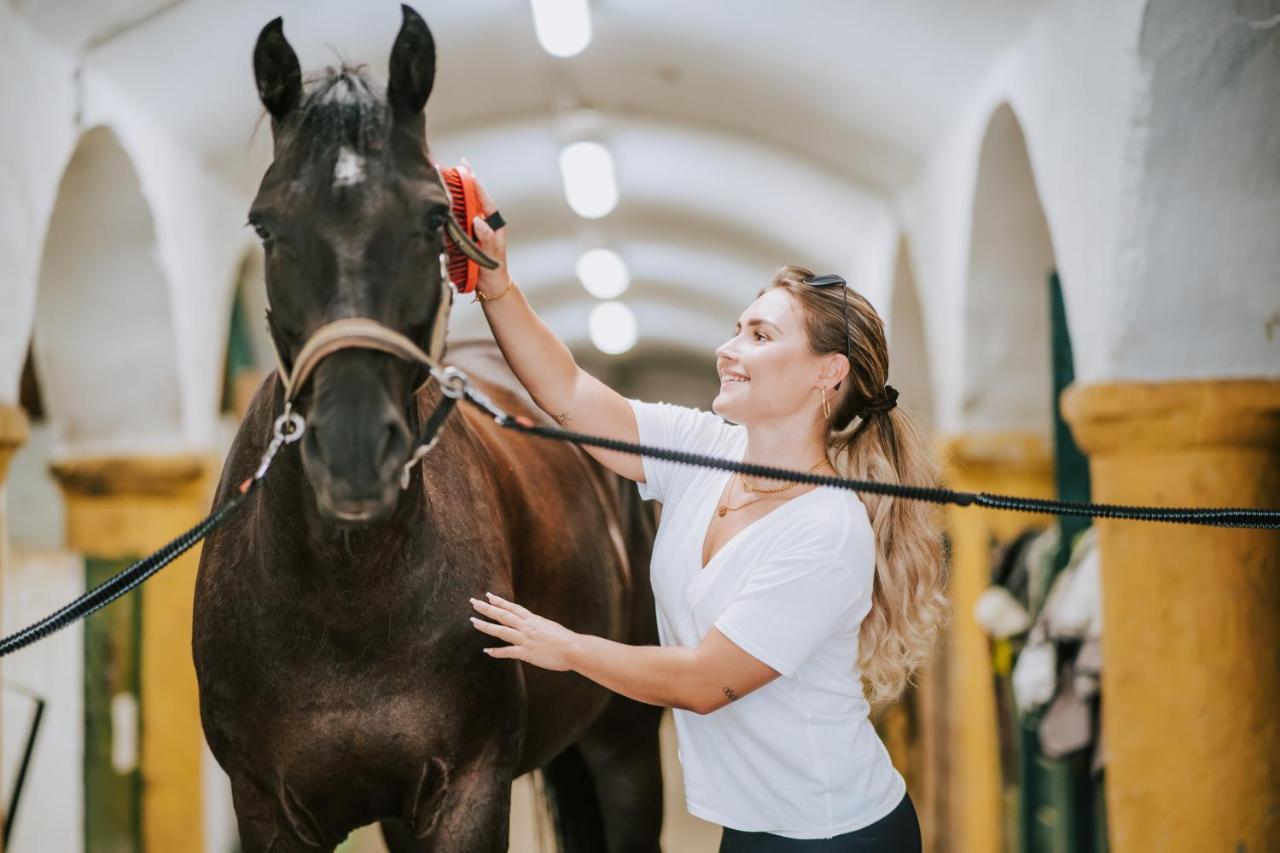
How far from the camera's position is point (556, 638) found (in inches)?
76.6

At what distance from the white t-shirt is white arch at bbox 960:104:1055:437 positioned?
11.8 feet

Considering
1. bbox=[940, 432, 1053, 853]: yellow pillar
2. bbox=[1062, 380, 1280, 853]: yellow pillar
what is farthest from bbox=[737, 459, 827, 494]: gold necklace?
bbox=[940, 432, 1053, 853]: yellow pillar

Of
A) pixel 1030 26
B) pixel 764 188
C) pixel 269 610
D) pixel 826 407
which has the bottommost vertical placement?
pixel 269 610

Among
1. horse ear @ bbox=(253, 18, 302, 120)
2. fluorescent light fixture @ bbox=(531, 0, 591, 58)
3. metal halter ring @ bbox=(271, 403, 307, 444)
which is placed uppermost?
fluorescent light fixture @ bbox=(531, 0, 591, 58)

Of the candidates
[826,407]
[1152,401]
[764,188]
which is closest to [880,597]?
[826,407]

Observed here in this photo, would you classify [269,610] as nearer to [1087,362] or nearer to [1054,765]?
[1087,362]

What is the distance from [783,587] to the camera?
6.57 ft

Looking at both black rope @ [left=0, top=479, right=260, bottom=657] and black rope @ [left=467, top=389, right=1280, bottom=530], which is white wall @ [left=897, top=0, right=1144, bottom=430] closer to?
black rope @ [left=467, top=389, right=1280, bottom=530]

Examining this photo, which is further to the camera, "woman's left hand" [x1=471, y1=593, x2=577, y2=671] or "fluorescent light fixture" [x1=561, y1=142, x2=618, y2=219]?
"fluorescent light fixture" [x1=561, y1=142, x2=618, y2=219]

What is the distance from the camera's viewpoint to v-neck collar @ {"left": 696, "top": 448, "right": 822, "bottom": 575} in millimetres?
2116

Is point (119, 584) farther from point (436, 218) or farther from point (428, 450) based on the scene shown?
point (436, 218)

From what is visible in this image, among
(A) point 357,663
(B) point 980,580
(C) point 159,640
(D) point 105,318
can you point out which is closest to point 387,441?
(A) point 357,663

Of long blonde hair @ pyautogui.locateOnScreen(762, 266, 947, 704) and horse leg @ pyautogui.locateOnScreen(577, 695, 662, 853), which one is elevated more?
long blonde hair @ pyautogui.locateOnScreen(762, 266, 947, 704)

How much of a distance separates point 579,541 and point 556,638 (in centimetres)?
101
